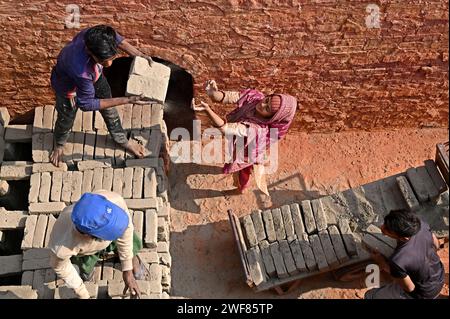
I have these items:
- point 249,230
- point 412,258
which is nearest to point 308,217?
point 249,230

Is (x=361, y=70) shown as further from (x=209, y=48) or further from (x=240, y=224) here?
(x=240, y=224)

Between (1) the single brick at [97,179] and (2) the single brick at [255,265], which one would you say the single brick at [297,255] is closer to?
(2) the single brick at [255,265]

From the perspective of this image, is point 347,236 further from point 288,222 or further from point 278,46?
point 278,46

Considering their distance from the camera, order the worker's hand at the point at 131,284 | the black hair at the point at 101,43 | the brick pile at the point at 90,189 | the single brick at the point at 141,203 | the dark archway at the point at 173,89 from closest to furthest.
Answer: the black hair at the point at 101,43 < the worker's hand at the point at 131,284 < the brick pile at the point at 90,189 < the single brick at the point at 141,203 < the dark archway at the point at 173,89

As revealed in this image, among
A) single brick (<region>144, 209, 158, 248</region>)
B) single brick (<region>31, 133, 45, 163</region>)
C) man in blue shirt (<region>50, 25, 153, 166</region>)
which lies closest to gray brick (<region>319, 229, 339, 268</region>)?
single brick (<region>144, 209, 158, 248</region>)

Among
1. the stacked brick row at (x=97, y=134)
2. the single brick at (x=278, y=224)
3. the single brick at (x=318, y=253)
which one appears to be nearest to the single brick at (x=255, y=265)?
the single brick at (x=278, y=224)

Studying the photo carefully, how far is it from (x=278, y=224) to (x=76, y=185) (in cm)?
210

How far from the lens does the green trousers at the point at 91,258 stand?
580 centimetres

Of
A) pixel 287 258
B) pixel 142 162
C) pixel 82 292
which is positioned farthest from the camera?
pixel 142 162

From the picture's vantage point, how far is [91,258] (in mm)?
5812

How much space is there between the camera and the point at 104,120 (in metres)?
6.68

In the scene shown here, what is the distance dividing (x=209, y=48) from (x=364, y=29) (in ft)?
5.23

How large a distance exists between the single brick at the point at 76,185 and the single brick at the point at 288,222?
2.10 meters

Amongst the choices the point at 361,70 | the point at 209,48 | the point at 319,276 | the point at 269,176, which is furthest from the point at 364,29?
the point at 319,276
